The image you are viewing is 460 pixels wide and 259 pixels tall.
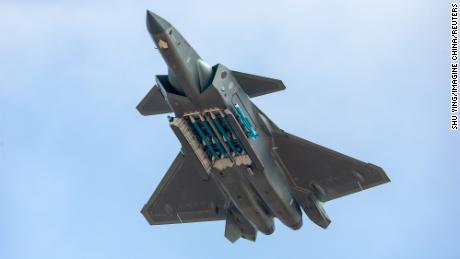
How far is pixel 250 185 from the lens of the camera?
3728 centimetres

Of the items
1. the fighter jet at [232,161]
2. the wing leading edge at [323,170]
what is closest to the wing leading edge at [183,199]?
the fighter jet at [232,161]

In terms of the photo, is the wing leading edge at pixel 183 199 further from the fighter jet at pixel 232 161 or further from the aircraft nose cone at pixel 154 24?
the aircraft nose cone at pixel 154 24

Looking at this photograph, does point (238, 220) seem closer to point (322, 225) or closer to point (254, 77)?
point (322, 225)

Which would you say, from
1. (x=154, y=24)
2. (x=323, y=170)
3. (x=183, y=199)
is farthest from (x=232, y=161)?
(x=154, y=24)

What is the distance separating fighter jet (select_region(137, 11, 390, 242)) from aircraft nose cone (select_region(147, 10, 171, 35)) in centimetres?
4

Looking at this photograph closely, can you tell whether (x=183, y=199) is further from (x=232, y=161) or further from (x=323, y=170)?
(x=323, y=170)

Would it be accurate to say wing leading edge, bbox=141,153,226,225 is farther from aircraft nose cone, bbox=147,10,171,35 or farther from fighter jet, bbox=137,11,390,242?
aircraft nose cone, bbox=147,10,171,35

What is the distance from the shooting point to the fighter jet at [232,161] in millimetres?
34438

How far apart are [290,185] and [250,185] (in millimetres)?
2741

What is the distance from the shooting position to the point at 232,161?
3603cm

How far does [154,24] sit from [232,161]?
23.9 ft

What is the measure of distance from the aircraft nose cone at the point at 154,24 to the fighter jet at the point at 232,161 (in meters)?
0.04

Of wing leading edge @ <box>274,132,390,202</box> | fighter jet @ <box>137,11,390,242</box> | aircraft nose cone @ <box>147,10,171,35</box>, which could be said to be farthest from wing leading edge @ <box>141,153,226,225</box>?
aircraft nose cone @ <box>147,10,171,35</box>

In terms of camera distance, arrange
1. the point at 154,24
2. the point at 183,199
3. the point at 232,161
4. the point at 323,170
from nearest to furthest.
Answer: the point at 154,24 → the point at 232,161 → the point at 323,170 → the point at 183,199
